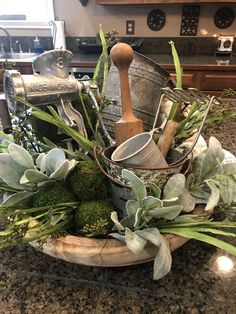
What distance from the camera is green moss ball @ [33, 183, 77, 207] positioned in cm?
44

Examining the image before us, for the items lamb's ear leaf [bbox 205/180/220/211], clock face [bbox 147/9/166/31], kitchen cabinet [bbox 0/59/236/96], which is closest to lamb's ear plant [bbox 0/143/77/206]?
lamb's ear leaf [bbox 205/180/220/211]

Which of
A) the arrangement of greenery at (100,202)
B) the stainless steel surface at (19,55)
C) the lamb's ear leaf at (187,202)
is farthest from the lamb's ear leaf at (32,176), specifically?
the stainless steel surface at (19,55)

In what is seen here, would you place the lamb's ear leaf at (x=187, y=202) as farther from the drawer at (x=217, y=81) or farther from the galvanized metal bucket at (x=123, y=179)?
the drawer at (x=217, y=81)

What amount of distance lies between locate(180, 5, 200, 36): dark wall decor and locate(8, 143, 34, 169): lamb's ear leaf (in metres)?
2.65

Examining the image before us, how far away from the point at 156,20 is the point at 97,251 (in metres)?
2.72

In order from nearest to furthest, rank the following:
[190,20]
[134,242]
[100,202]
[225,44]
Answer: [134,242] < [100,202] < [225,44] < [190,20]

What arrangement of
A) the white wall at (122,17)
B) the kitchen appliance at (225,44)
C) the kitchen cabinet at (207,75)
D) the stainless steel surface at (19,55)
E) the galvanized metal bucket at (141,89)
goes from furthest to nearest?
the stainless steel surface at (19,55) < the white wall at (122,17) < the kitchen appliance at (225,44) < the kitchen cabinet at (207,75) < the galvanized metal bucket at (141,89)

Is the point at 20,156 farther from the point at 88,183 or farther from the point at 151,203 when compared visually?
the point at 151,203

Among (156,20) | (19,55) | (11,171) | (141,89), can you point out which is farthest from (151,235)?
(19,55)

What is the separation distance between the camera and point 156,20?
8.64ft

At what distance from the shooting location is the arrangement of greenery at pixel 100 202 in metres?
0.37

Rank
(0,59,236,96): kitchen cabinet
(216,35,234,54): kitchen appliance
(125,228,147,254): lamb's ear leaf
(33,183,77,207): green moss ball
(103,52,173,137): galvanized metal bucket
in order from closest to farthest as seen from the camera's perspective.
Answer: (125,228,147,254): lamb's ear leaf
(33,183,77,207): green moss ball
(103,52,173,137): galvanized metal bucket
(0,59,236,96): kitchen cabinet
(216,35,234,54): kitchen appliance

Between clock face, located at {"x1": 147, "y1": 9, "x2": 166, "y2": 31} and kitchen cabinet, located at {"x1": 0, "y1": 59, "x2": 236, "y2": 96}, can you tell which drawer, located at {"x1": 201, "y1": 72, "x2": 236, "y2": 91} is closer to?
kitchen cabinet, located at {"x1": 0, "y1": 59, "x2": 236, "y2": 96}

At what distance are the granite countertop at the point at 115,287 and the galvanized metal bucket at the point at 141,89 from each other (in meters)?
0.30
